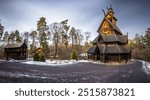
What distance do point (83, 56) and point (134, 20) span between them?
1251 millimetres

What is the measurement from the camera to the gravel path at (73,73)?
328 cm

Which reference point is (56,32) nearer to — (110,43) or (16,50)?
(16,50)

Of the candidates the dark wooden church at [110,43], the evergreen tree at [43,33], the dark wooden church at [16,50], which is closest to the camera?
the evergreen tree at [43,33]

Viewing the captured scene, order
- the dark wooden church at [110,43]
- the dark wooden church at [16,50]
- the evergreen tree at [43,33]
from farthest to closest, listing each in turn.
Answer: the dark wooden church at [110,43]
the dark wooden church at [16,50]
the evergreen tree at [43,33]

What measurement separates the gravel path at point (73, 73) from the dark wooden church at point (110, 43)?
22 cm

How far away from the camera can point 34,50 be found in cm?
334

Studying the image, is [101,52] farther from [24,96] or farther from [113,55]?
[24,96]

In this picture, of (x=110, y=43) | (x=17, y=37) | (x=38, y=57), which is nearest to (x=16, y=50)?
(x=17, y=37)

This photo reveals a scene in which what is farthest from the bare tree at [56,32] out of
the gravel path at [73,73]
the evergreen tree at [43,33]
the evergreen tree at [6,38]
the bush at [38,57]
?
the evergreen tree at [6,38]

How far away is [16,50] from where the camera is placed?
3.49 metres

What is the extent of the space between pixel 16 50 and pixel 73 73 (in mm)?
1223

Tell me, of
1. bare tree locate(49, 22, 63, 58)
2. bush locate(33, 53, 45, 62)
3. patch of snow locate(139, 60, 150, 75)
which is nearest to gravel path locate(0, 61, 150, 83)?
patch of snow locate(139, 60, 150, 75)

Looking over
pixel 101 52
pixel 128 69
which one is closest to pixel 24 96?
pixel 101 52

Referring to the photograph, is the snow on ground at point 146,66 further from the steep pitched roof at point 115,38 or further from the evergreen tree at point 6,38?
the evergreen tree at point 6,38
